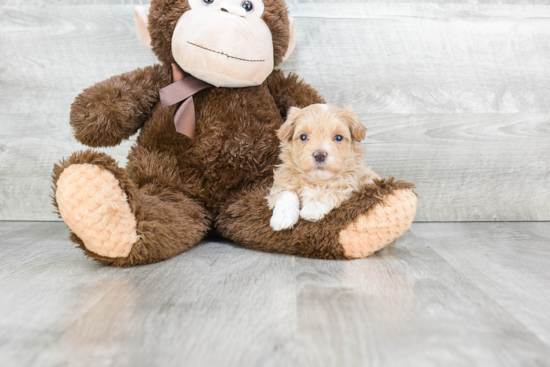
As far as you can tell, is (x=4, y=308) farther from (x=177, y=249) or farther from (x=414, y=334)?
(x=414, y=334)

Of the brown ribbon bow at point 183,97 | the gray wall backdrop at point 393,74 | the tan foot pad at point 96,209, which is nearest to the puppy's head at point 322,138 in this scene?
the brown ribbon bow at point 183,97

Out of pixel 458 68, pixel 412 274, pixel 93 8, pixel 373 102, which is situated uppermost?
pixel 93 8

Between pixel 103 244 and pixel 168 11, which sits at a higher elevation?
pixel 168 11

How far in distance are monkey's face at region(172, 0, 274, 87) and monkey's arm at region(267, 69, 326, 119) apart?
0.12 metres

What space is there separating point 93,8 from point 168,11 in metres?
0.45

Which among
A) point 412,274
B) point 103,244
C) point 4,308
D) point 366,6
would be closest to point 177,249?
point 103,244

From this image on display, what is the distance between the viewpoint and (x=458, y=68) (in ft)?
4.65

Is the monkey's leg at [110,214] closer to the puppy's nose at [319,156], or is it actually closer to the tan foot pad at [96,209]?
the tan foot pad at [96,209]

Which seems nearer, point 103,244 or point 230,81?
point 103,244

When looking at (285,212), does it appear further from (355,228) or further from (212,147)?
(212,147)

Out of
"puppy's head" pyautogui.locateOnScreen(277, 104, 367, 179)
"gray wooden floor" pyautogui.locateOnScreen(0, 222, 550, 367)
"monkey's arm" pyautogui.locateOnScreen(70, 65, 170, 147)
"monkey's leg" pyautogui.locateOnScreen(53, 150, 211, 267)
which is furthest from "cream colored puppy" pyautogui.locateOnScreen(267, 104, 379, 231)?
"monkey's arm" pyautogui.locateOnScreen(70, 65, 170, 147)

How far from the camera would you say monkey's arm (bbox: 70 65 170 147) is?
1.06 meters

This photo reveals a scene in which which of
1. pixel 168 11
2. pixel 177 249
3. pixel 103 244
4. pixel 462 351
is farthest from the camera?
pixel 168 11

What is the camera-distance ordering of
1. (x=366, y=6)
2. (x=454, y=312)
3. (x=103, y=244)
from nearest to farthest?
(x=454, y=312) → (x=103, y=244) → (x=366, y=6)
